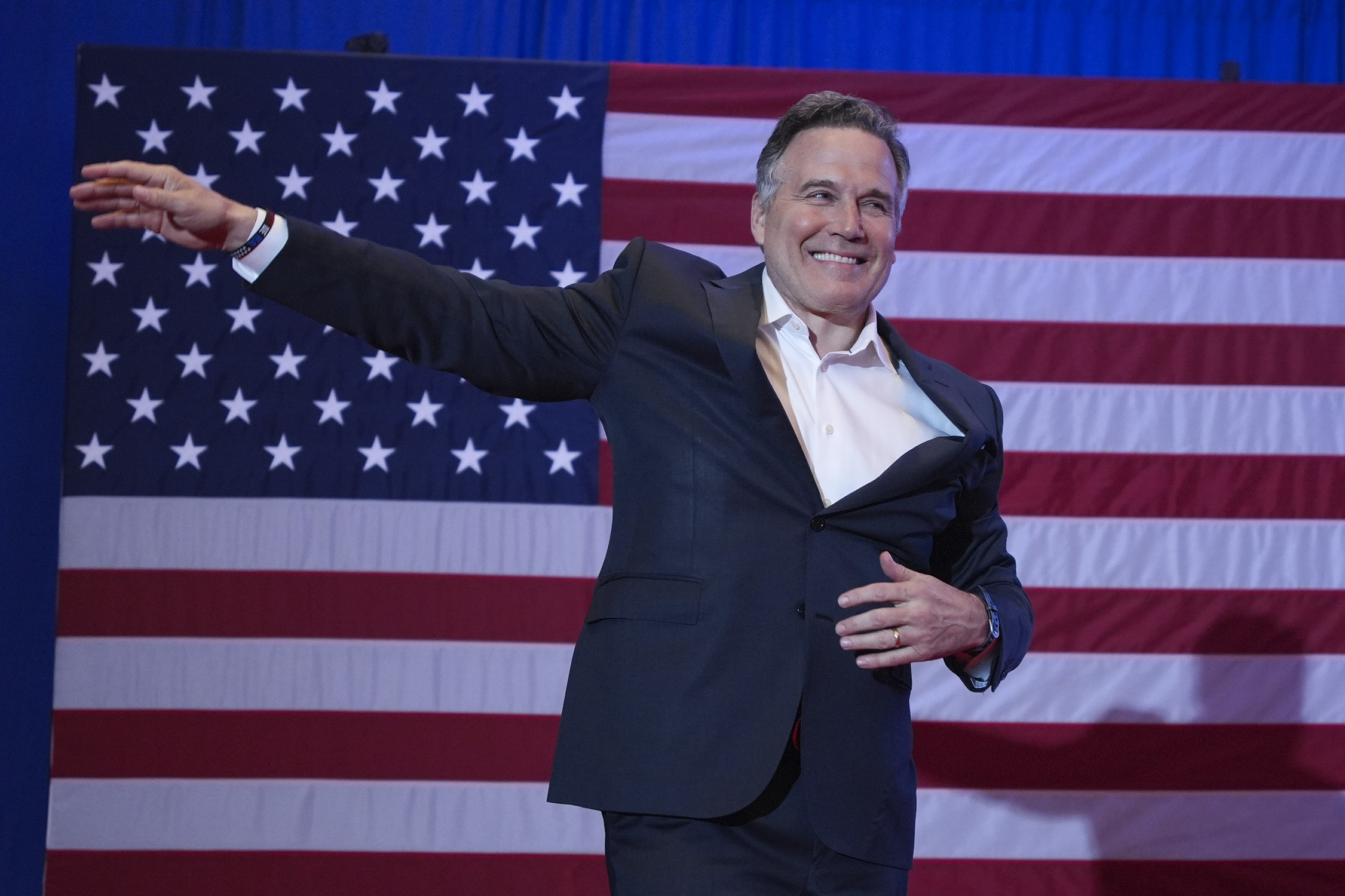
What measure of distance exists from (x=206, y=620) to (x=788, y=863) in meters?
1.93

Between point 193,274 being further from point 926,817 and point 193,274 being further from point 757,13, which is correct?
point 926,817

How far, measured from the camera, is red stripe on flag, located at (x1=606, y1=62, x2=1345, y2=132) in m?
2.95

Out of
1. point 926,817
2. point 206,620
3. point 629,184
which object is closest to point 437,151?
point 629,184

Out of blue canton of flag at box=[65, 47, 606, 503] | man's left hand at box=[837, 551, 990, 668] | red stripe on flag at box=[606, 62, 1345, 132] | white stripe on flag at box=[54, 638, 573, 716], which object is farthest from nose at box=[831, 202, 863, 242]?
white stripe on flag at box=[54, 638, 573, 716]

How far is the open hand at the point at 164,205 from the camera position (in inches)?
46.5

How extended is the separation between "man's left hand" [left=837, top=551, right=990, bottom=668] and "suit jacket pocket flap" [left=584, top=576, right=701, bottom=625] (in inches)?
6.5

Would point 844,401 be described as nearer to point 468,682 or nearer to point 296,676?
point 468,682

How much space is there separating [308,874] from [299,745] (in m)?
0.30

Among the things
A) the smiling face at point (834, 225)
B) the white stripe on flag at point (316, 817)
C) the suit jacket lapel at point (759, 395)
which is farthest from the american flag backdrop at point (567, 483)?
the suit jacket lapel at point (759, 395)

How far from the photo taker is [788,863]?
4.38 feet

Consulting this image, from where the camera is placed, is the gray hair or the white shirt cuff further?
the gray hair

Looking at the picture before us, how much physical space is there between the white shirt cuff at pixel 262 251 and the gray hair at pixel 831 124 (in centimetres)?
68

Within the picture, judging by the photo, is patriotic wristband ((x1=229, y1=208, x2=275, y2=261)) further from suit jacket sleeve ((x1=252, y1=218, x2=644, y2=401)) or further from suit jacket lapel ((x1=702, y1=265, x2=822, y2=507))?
suit jacket lapel ((x1=702, y1=265, x2=822, y2=507))

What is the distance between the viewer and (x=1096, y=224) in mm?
3008
